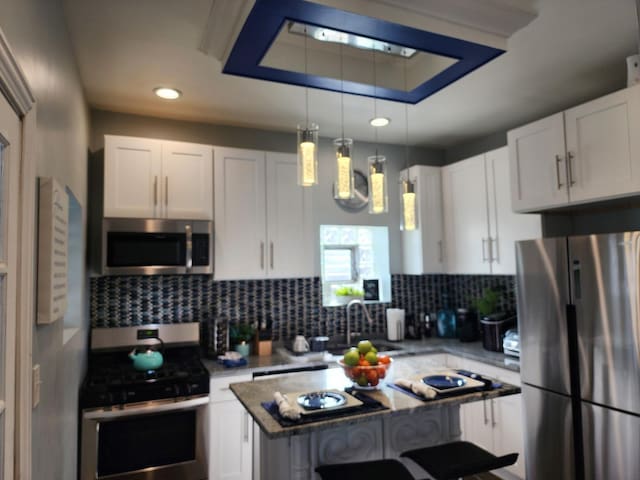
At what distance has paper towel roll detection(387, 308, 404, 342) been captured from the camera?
145 inches

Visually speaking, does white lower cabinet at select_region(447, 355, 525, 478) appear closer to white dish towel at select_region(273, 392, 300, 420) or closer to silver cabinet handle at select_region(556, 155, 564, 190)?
silver cabinet handle at select_region(556, 155, 564, 190)

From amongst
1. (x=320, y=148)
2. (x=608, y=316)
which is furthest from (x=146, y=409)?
(x=608, y=316)

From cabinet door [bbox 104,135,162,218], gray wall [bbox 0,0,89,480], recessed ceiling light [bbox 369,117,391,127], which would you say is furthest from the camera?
recessed ceiling light [bbox 369,117,391,127]

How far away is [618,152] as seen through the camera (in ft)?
7.43

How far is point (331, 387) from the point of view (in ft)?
6.66

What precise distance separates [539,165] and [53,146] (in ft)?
8.54

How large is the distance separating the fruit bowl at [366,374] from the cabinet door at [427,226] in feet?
5.95

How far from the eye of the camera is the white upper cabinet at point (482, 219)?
3.09 m

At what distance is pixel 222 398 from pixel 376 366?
1230 millimetres

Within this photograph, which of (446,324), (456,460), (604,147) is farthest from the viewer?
(446,324)

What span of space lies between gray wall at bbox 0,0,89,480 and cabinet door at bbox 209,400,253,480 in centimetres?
76


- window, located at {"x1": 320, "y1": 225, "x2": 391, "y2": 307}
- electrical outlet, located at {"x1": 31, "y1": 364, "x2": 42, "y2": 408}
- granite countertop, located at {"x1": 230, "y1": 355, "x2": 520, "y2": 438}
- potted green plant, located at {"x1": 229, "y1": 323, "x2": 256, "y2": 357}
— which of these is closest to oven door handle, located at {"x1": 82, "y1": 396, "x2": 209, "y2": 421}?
potted green plant, located at {"x1": 229, "y1": 323, "x2": 256, "y2": 357}

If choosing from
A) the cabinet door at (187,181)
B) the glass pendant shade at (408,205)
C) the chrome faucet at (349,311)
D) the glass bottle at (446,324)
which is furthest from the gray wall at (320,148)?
the glass pendant shade at (408,205)

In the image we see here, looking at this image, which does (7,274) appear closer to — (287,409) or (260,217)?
(287,409)
